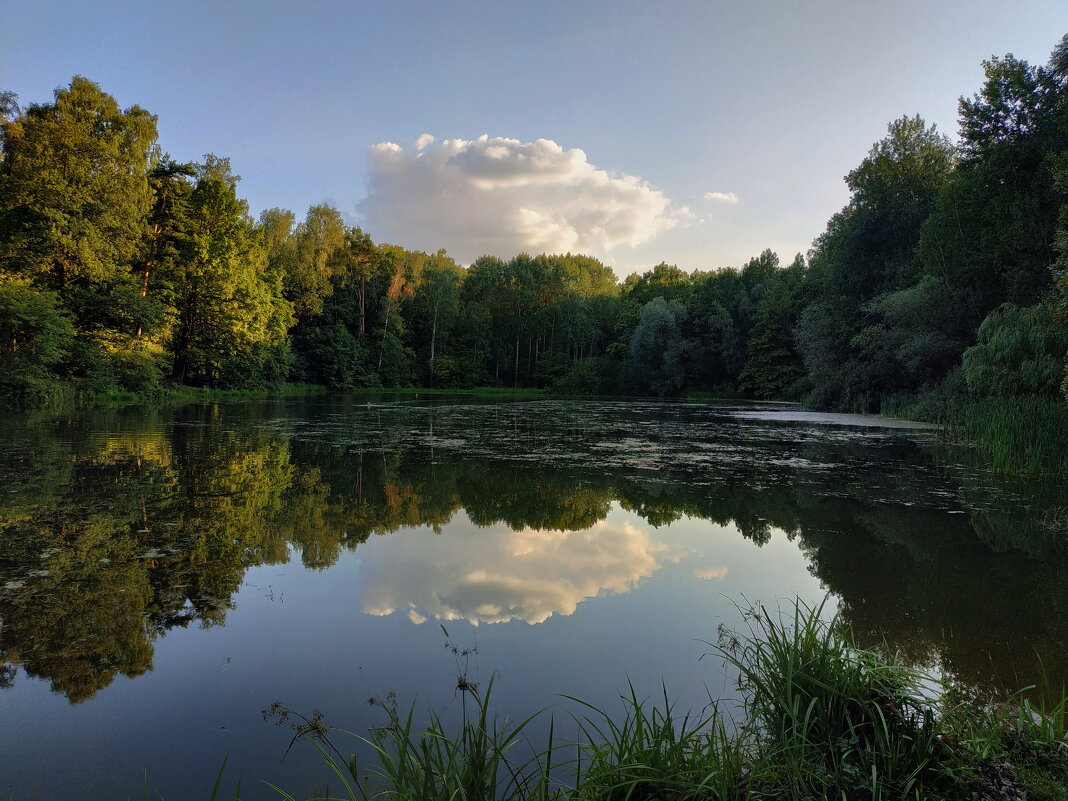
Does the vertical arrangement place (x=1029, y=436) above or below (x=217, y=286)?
below

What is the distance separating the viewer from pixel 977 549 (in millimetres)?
5449

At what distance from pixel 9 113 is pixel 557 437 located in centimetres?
2135

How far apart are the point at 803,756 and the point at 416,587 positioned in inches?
122

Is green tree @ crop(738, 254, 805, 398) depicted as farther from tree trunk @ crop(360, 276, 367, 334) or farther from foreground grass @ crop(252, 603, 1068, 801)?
foreground grass @ crop(252, 603, 1068, 801)

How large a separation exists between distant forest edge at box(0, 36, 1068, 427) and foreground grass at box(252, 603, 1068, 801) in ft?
26.6

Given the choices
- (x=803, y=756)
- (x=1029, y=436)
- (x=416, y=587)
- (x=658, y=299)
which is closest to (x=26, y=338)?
(x=416, y=587)

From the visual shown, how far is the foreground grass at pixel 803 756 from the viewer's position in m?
1.85

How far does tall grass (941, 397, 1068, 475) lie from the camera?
8.97m

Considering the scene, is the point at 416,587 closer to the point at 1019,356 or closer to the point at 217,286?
the point at 1019,356

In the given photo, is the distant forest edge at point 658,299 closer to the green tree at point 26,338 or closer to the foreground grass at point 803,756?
the green tree at point 26,338

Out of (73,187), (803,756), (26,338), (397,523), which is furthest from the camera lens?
(73,187)

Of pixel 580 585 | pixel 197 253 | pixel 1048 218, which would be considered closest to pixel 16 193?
pixel 197 253

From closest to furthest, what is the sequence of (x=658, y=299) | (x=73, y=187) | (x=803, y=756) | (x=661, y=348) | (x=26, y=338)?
1. (x=803, y=756)
2. (x=26, y=338)
3. (x=73, y=187)
4. (x=661, y=348)
5. (x=658, y=299)

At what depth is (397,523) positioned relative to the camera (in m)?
6.47
